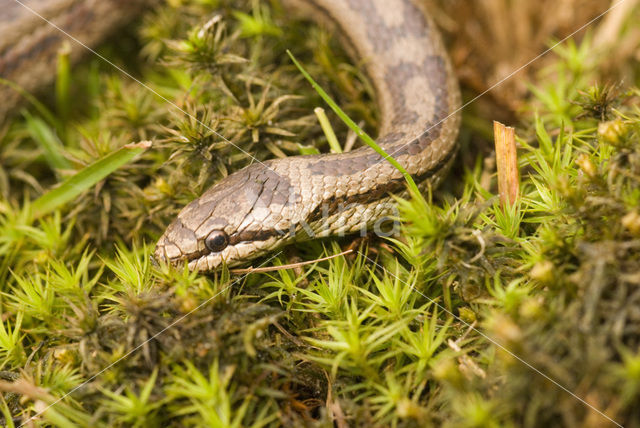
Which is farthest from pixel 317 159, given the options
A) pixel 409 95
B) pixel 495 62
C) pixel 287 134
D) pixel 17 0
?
pixel 17 0

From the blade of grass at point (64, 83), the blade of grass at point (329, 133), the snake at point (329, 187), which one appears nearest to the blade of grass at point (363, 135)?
the snake at point (329, 187)

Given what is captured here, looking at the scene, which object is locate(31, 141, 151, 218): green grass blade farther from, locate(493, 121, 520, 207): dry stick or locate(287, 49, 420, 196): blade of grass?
locate(493, 121, 520, 207): dry stick

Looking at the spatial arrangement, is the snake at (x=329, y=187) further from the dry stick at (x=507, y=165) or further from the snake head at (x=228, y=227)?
the dry stick at (x=507, y=165)

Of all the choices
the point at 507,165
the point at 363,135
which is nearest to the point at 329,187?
the point at 363,135

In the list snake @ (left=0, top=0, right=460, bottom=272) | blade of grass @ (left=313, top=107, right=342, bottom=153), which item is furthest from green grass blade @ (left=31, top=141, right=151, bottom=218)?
blade of grass @ (left=313, top=107, right=342, bottom=153)

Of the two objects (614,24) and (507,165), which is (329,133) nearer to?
(507,165)

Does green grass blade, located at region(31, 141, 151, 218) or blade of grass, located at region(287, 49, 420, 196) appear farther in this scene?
green grass blade, located at region(31, 141, 151, 218)

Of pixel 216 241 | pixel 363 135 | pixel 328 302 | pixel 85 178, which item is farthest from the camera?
pixel 85 178
